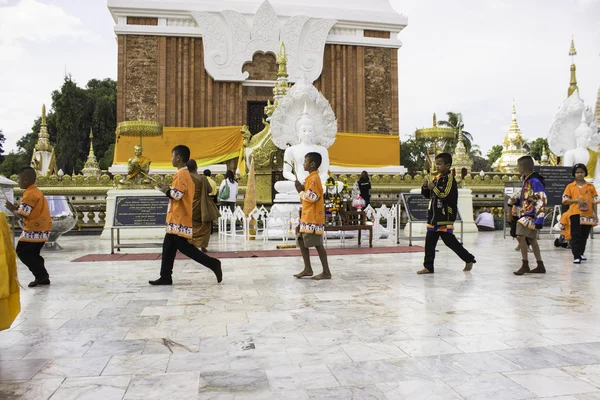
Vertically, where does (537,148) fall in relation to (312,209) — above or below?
above

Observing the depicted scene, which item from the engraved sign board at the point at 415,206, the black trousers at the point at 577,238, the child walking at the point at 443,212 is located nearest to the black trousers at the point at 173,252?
the child walking at the point at 443,212

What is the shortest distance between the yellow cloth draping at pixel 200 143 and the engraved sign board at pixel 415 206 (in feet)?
38.5

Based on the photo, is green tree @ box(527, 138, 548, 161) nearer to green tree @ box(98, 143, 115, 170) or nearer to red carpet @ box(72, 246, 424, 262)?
green tree @ box(98, 143, 115, 170)

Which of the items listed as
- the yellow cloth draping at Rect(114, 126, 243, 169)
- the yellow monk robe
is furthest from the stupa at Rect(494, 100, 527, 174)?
the yellow monk robe

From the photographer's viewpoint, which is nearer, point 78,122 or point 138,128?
point 138,128

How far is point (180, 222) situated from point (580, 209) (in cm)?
538

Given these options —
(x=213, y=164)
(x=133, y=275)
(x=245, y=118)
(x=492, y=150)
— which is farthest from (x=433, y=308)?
(x=492, y=150)

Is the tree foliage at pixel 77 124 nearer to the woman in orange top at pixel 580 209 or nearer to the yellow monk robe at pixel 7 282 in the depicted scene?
the woman in orange top at pixel 580 209

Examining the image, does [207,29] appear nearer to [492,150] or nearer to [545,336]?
[545,336]

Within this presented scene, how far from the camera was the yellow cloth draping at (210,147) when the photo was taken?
20.2 m

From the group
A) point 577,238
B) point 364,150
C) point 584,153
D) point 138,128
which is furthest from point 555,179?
point 364,150

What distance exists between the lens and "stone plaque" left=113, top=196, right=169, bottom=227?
336 inches

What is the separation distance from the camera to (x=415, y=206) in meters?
9.76

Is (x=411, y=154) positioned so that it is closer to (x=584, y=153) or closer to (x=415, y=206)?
(x=584, y=153)
